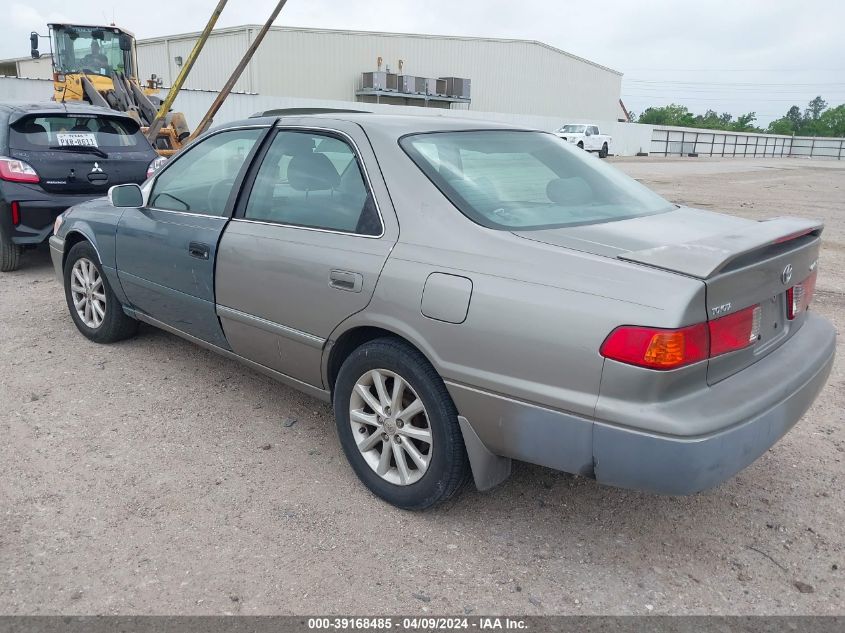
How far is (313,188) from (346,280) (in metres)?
0.62

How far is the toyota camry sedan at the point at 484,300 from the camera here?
7.35 ft

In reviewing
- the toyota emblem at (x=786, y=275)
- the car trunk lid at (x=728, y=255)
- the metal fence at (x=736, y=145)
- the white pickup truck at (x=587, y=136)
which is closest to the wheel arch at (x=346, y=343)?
the car trunk lid at (x=728, y=255)

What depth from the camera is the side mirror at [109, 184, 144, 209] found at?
13.8ft

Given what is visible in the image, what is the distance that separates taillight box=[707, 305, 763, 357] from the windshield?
1674 centimetres

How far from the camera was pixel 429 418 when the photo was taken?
2713mm

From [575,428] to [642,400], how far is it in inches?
9.3

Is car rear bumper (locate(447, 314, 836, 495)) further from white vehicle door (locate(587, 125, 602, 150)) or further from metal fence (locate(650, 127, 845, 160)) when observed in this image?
metal fence (locate(650, 127, 845, 160))

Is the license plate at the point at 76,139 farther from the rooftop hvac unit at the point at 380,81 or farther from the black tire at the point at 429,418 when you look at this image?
the rooftop hvac unit at the point at 380,81

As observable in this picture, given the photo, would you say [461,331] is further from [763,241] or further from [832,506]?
[832,506]

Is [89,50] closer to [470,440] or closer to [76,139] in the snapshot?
[76,139]

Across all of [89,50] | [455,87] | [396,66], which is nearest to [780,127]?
[455,87]

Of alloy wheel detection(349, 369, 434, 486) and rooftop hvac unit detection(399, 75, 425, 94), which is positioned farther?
rooftop hvac unit detection(399, 75, 425, 94)

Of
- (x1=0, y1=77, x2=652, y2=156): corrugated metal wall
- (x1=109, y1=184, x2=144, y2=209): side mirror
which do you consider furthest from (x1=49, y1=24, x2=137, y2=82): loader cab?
(x1=109, y1=184, x2=144, y2=209): side mirror

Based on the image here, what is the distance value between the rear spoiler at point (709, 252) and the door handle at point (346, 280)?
1.05 meters
